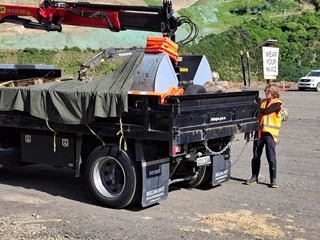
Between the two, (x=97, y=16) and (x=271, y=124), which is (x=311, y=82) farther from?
(x=97, y=16)

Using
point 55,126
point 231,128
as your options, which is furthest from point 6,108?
point 231,128

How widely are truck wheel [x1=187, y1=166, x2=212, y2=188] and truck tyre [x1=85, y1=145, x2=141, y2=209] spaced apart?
1706 mm

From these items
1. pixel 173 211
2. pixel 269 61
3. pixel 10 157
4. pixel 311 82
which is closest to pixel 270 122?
pixel 173 211

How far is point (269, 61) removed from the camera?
1520 centimetres

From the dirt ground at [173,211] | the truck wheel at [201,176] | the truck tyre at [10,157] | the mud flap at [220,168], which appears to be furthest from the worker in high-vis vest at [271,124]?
the truck tyre at [10,157]

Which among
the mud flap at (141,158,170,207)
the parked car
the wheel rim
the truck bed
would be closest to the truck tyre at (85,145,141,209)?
the wheel rim

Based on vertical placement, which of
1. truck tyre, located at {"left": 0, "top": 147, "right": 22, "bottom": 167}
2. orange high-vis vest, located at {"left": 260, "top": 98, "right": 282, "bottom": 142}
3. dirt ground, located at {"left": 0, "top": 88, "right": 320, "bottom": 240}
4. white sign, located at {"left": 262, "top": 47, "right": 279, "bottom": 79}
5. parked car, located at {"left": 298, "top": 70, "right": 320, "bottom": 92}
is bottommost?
dirt ground, located at {"left": 0, "top": 88, "right": 320, "bottom": 240}

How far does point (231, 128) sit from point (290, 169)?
126 inches

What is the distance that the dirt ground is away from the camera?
23.6ft

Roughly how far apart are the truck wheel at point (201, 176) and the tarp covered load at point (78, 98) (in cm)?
224

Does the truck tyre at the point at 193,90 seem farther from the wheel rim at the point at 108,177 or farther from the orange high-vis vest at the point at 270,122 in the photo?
the orange high-vis vest at the point at 270,122

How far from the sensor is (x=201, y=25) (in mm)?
58562

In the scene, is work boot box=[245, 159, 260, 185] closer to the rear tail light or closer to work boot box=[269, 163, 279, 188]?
work boot box=[269, 163, 279, 188]

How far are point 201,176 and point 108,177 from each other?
74.7 inches
